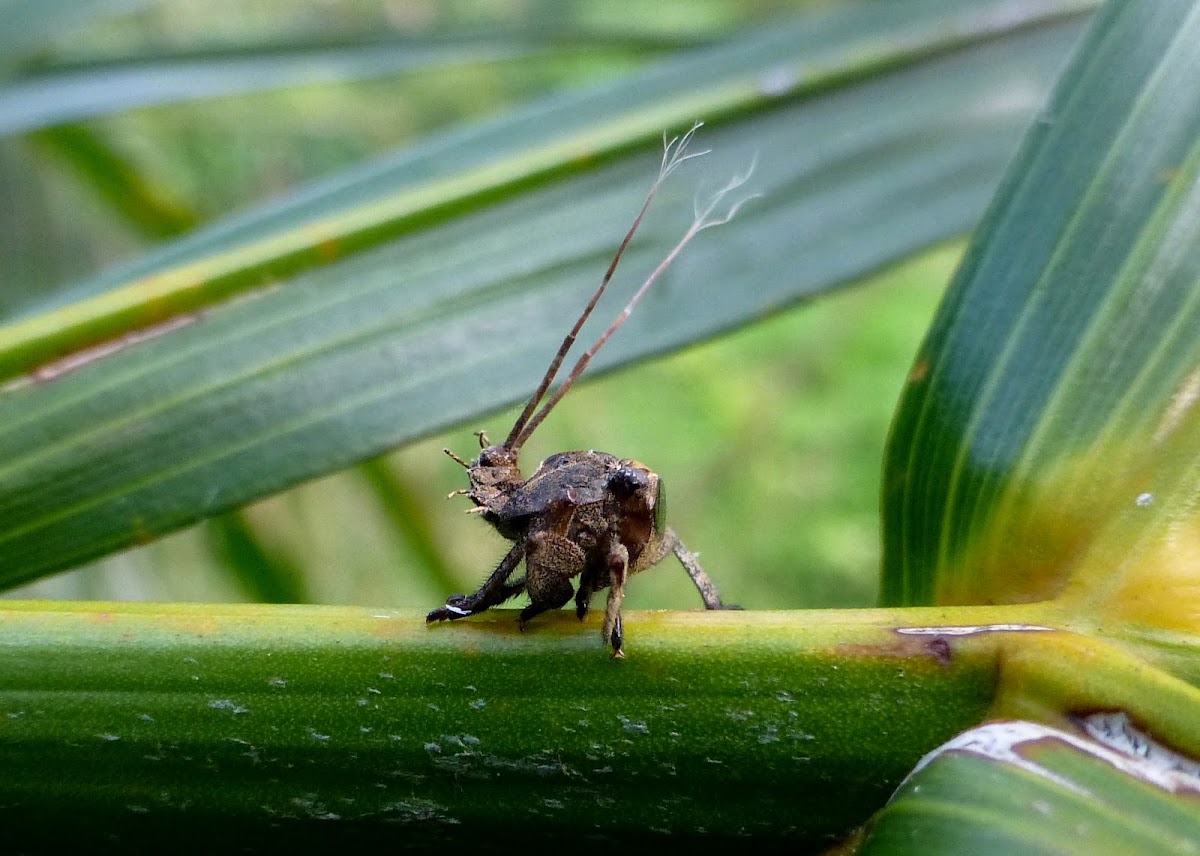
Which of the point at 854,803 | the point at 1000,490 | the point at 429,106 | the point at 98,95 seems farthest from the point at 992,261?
the point at 429,106

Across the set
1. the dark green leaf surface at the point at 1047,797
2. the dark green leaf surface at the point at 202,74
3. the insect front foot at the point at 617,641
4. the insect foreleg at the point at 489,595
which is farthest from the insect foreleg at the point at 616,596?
the dark green leaf surface at the point at 202,74

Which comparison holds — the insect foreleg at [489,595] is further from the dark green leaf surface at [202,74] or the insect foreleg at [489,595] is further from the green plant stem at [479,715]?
the dark green leaf surface at [202,74]

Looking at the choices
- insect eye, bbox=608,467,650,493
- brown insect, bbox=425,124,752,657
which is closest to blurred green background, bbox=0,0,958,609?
brown insect, bbox=425,124,752,657

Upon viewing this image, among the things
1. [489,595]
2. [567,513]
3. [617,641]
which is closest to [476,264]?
[567,513]

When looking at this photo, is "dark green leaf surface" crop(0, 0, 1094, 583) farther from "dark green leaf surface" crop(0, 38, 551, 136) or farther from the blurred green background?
the blurred green background

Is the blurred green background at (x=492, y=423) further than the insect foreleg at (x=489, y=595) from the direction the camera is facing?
Yes

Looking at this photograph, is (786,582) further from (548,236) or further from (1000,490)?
(1000,490)

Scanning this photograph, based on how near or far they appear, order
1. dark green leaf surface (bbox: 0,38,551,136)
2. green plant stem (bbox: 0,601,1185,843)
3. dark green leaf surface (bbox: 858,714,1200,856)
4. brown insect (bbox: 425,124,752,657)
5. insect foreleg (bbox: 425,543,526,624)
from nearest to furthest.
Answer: dark green leaf surface (bbox: 858,714,1200,856)
green plant stem (bbox: 0,601,1185,843)
insect foreleg (bbox: 425,543,526,624)
brown insect (bbox: 425,124,752,657)
dark green leaf surface (bbox: 0,38,551,136)
